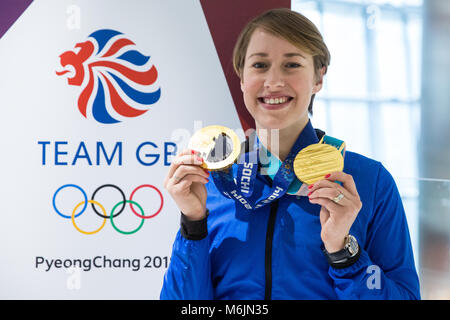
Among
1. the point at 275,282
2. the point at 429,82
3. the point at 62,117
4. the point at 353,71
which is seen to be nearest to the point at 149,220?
the point at 62,117

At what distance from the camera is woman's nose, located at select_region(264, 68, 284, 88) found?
4.76ft

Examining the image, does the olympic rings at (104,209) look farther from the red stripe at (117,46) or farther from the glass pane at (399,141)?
the glass pane at (399,141)

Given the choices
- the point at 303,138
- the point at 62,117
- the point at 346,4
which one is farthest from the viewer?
the point at 346,4

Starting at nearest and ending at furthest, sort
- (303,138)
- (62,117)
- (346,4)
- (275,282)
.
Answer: (275,282) → (303,138) → (62,117) → (346,4)

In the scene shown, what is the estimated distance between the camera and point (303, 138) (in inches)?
61.3

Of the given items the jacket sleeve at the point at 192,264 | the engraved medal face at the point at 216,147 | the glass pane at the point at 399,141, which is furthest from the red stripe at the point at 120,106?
the glass pane at the point at 399,141

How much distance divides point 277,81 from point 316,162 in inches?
12.0

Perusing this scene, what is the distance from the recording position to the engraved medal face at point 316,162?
54.9 inches

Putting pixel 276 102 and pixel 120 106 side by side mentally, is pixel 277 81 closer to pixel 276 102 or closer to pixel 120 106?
pixel 276 102

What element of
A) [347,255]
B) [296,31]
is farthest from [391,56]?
[347,255]

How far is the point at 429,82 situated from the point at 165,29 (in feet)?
5.19

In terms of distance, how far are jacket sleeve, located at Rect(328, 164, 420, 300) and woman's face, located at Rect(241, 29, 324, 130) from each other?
0.38m

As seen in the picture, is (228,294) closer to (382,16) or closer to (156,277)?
(156,277)

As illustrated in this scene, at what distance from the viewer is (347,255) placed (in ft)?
4.37
